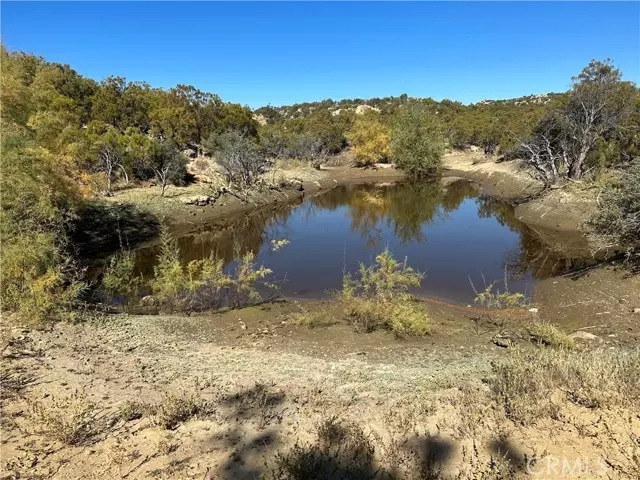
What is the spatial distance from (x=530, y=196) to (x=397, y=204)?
36.6 ft

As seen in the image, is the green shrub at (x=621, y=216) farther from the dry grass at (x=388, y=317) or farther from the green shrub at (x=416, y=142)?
the green shrub at (x=416, y=142)

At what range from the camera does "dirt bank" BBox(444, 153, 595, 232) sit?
24406mm

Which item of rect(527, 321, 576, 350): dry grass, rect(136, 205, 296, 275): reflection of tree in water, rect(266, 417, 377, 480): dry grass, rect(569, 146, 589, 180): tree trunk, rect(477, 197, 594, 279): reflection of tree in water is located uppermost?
rect(569, 146, 589, 180): tree trunk

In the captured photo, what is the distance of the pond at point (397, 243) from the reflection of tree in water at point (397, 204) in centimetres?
9

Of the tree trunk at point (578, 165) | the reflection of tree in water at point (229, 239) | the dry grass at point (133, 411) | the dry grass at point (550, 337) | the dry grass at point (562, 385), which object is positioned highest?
the tree trunk at point (578, 165)

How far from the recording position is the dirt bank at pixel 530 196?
2441 centimetres

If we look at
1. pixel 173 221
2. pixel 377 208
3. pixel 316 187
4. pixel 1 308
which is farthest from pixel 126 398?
pixel 316 187

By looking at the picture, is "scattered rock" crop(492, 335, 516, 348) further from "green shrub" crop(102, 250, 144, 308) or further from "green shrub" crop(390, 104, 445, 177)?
"green shrub" crop(390, 104, 445, 177)

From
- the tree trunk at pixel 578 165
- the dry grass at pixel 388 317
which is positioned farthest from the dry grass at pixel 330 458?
the tree trunk at pixel 578 165

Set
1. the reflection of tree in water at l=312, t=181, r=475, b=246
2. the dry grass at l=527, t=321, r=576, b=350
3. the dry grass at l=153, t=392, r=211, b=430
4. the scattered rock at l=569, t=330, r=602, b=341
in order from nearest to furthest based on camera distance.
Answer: the dry grass at l=153, t=392, r=211, b=430 → the dry grass at l=527, t=321, r=576, b=350 → the scattered rock at l=569, t=330, r=602, b=341 → the reflection of tree in water at l=312, t=181, r=475, b=246

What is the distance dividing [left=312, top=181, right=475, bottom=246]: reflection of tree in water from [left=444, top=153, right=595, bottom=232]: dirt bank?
3207 millimetres

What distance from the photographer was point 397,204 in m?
37.6

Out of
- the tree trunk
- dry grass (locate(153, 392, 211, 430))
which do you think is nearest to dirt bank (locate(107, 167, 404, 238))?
dry grass (locate(153, 392, 211, 430))

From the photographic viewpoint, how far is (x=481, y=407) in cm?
550
